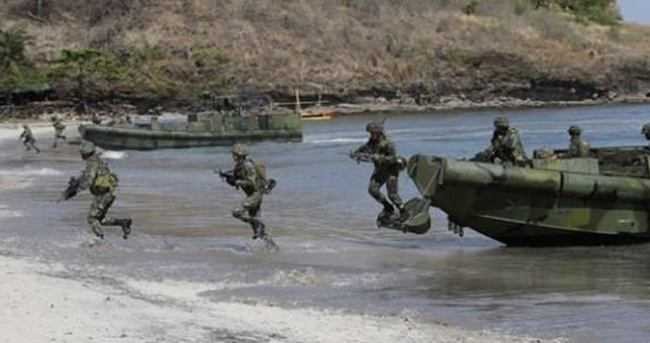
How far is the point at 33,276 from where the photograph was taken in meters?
13.9

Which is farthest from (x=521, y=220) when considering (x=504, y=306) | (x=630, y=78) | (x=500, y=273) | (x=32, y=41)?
(x=630, y=78)

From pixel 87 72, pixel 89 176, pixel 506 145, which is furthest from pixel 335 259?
pixel 87 72

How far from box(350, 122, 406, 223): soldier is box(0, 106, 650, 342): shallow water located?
0.68 metres

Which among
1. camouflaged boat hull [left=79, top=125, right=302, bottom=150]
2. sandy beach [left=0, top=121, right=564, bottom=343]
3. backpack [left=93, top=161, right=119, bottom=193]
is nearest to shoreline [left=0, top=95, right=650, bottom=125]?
camouflaged boat hull [left=79, top=125, right=302, bottom=150]

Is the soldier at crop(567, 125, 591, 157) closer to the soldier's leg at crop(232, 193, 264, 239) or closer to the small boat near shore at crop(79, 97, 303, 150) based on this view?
the soldier's leg at crop(232, 193, 264, 239)

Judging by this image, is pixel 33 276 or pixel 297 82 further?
pixel 297 82

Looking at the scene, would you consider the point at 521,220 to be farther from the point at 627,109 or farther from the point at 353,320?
the point at 627,109

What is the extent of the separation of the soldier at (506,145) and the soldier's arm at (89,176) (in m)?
5.07

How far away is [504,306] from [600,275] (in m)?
2.67

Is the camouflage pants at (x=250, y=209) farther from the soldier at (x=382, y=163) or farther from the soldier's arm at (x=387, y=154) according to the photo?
the soldier's arm at (x=387, y=154)

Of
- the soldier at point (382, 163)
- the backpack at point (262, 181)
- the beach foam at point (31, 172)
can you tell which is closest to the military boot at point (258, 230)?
the backpack at point (262, 181)

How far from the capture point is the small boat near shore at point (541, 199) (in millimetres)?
16953

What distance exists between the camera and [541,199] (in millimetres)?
17391

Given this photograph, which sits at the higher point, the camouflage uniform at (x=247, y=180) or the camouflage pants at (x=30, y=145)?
the camouflage uniform at (x=247, y=180)
